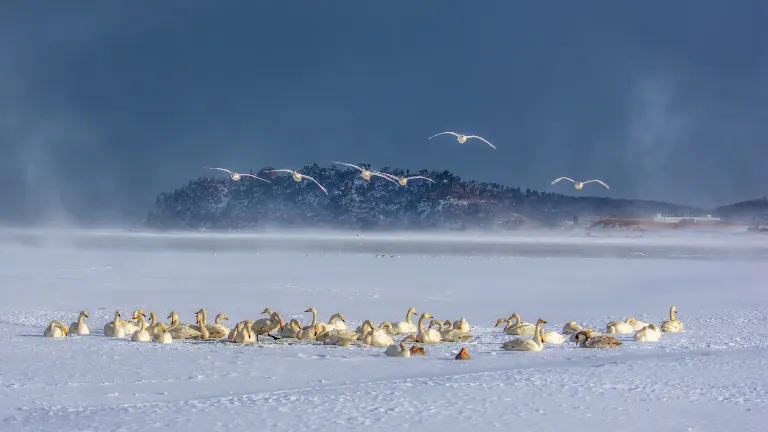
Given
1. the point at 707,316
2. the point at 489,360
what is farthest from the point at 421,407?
the point at 707,316

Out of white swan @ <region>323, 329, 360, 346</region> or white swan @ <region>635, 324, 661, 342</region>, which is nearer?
white swan @ <region>323, 329, 360, 346</region>

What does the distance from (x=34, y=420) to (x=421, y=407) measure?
426 cm

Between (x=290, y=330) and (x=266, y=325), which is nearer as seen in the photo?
(x=290, y=330)

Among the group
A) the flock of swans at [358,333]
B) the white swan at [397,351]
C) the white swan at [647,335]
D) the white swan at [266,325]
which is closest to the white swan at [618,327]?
the flock of swans at [358,333]

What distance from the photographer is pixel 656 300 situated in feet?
86.7

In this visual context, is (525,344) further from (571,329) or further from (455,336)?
(571,329)

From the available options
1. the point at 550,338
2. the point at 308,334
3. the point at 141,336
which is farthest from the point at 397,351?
the point at 141,336

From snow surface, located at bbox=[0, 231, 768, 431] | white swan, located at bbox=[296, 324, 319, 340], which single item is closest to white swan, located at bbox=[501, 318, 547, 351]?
snow surface, located at bbox=[0, 231, 768, 431]

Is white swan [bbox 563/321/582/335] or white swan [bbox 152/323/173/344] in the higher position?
white swan [bbox 563/321/582/335]

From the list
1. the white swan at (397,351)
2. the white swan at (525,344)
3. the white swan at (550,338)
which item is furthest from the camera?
the white swan at (550,338)

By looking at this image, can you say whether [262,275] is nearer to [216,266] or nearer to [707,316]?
[216,266]

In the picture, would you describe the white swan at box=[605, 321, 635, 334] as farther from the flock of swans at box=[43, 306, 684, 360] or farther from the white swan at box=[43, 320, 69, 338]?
the white swan at box=[43, 320, 69, 338]

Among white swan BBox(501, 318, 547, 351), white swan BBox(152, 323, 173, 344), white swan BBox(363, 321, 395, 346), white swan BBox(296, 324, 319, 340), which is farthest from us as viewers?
white swan BBox(296, 324, 319, 340)

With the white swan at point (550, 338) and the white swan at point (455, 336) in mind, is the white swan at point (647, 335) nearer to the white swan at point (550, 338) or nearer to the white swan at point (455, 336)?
the white swan at point (550, 338)
